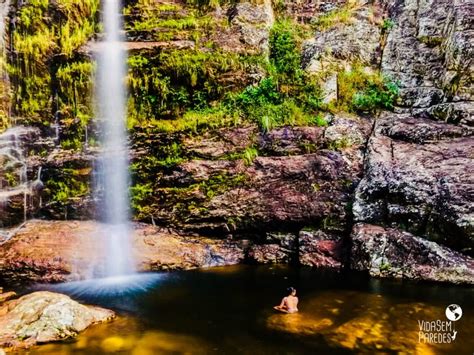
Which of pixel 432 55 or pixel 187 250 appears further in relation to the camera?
pixel 432 55

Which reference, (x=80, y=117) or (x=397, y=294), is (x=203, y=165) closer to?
(x=80, y=117)

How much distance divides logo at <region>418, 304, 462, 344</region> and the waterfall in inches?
281

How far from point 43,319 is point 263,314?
11.9 ft

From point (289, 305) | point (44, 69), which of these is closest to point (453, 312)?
point (289, 305)

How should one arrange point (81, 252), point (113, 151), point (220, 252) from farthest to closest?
point (113, 151) < point (220, 252) < point (81, 252)

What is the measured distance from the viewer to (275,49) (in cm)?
1375

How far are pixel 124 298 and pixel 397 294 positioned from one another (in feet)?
18.0

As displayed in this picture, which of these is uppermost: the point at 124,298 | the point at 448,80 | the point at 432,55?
the point at 432,55

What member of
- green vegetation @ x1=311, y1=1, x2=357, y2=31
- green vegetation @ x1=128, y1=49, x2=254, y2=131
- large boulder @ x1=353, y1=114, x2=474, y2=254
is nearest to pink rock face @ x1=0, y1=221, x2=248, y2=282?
green vegetation @ x1=128, y1=49, x2=254, y2=131

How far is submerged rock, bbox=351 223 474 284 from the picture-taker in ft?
28.6

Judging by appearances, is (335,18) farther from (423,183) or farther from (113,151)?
(113,151)

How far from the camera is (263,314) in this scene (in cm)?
713

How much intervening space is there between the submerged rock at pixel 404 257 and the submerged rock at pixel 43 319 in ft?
18.9

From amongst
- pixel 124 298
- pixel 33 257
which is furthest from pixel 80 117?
pixel 124 298
